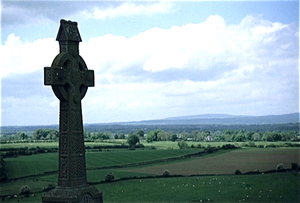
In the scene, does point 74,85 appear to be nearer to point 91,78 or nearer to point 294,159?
point 91,78

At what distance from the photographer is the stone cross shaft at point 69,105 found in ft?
60.6

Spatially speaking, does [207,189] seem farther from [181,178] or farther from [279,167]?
[279,167]

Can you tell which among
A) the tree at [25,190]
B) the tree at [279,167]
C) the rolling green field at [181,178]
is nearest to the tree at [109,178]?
the rolling green field at [181,178]

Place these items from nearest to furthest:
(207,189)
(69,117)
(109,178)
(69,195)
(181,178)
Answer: (69,195), (69,117), (207,189), (109,178), (181,178)

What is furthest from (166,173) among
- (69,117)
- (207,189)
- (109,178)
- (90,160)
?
(69,117)

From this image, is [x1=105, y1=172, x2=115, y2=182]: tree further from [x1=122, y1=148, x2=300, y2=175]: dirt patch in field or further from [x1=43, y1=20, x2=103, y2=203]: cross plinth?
[x1=43, y1=20, x2=103, y2=203]: cross plinth

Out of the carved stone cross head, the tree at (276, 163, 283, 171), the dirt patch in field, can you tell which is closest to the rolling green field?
Answer: the dirt patch in field

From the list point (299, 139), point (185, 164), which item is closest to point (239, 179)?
point (185, 164)

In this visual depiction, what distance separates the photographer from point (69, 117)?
18.7 meters

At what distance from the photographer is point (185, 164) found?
58688mm

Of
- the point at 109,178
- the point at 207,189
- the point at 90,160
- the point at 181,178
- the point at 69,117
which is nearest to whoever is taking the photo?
the point at 69,117

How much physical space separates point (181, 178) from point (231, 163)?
11331mm

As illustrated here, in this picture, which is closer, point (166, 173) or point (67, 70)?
point (67, 70)

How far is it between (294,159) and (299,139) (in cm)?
2620
